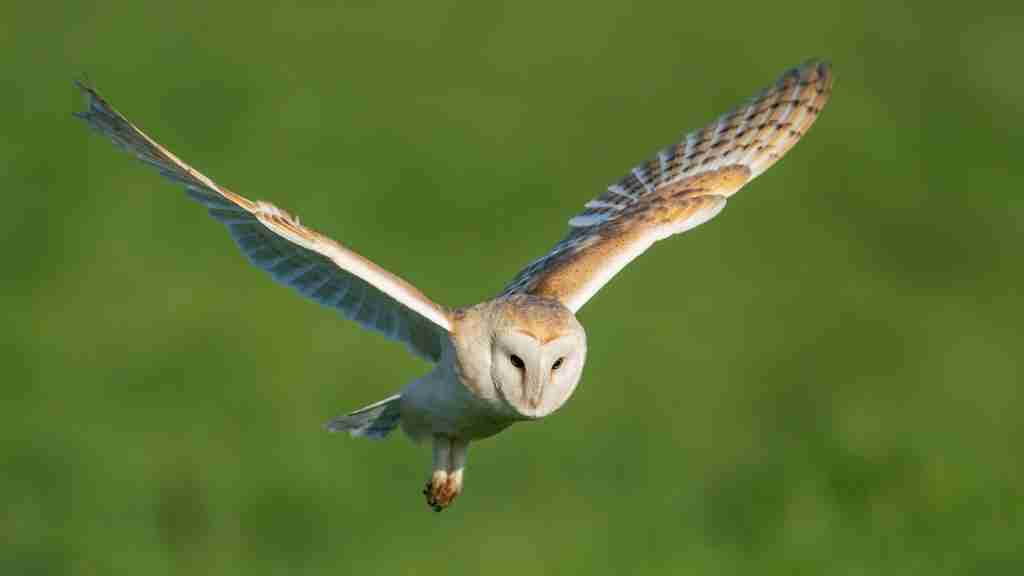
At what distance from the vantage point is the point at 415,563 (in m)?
11.6

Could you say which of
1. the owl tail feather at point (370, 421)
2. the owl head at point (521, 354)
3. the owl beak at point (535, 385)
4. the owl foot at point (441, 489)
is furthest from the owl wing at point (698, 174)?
the owl beak at point (535, 385)

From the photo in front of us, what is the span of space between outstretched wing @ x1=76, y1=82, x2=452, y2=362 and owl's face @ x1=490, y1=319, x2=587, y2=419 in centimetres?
29

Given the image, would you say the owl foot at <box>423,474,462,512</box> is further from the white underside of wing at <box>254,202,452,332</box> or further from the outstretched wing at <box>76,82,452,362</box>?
the white underside of wing at <box>254,202,452,332</box>

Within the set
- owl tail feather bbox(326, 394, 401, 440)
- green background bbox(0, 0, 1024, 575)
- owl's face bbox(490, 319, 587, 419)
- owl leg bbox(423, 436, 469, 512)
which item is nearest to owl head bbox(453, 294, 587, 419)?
owl's face bbox(490, 319, 587, 419)

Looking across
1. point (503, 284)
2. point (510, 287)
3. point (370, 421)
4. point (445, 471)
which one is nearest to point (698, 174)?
point (510, 287)

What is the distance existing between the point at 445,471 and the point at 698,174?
1.97 m

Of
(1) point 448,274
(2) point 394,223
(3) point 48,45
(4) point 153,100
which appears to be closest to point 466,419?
(1) point 448,274

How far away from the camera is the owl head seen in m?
7.68

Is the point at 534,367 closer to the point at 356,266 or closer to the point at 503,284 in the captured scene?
the point at 356,266

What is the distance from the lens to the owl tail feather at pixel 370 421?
886 centimetres

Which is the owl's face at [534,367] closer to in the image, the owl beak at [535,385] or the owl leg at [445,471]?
the owl beak at [535,385]

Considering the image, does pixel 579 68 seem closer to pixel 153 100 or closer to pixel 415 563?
pixel 153 100

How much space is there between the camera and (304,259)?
8.56 meters

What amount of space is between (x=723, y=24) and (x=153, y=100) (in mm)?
5728
